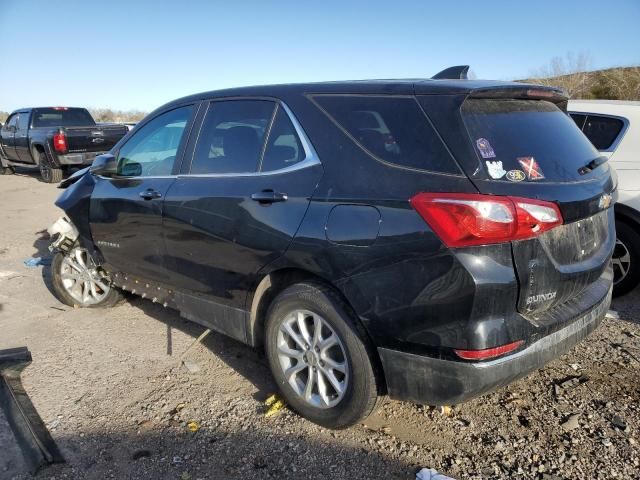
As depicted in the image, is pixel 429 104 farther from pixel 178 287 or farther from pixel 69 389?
pixel 69 389

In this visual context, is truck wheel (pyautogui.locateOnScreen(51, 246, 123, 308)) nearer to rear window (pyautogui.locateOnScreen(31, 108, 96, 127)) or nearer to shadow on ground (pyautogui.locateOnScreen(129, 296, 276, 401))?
shadow on ground (pyautogui.locateOnScreen(129, 296, 276, 401))

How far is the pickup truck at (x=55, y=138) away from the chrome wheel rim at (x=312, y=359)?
1175 centimetres

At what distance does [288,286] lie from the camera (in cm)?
280

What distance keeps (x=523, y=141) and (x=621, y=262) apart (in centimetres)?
274

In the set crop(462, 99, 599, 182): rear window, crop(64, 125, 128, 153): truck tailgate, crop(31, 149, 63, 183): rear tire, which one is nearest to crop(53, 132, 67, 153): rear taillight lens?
crop(64, 125, 128, 153): truck tailgate

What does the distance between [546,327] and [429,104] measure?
1.17 meters

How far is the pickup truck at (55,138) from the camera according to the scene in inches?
492

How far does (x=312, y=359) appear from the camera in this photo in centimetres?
269

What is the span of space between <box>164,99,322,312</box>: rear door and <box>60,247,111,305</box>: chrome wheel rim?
4.75 feet

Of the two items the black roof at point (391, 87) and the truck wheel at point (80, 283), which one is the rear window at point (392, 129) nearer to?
the black roof at point (391, 87)

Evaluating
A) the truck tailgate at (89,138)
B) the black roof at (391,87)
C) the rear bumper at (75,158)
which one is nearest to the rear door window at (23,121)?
the truck tailgate at (89,138)

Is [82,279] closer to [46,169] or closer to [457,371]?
[457,371]

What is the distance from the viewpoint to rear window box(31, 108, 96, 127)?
13516mm

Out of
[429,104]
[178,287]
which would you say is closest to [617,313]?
[429,104]
